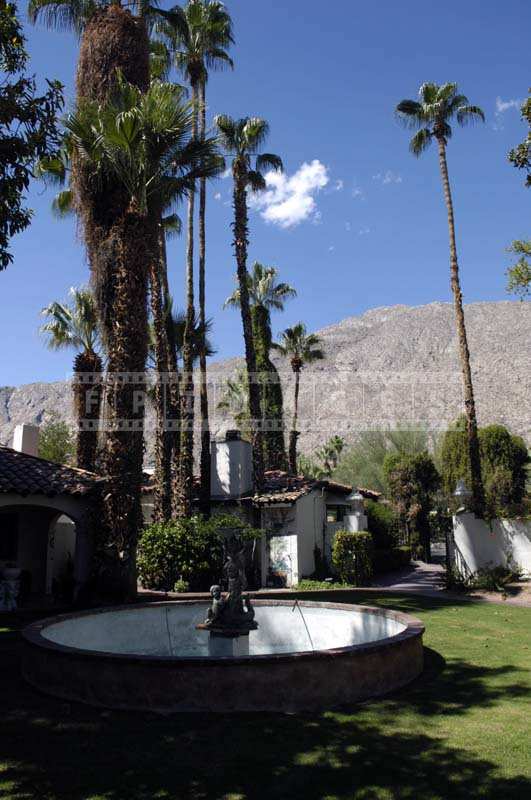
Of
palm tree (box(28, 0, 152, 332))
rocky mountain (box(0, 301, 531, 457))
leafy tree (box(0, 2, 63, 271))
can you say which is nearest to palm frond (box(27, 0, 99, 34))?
palm tree (box(28, 0, 152, 332))

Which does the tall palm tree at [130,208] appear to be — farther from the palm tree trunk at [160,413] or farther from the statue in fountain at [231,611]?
the statue in fountain at [231,611]

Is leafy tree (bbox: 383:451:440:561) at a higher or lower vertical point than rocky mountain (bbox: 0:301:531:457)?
lower

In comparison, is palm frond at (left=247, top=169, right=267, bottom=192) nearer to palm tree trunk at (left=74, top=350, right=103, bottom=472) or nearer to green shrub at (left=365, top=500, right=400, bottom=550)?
palm tree trunk at (left=74, top=350, right=103, bottom=472)

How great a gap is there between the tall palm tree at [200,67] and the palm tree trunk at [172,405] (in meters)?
0.47

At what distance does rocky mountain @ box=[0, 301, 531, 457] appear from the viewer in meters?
86.0

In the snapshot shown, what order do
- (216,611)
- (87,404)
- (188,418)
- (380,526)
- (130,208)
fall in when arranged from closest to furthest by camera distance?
Answer: (216,611) → (130,208) → (188,418) → (87,404) → (380,526)

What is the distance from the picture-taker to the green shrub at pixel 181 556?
19500mm

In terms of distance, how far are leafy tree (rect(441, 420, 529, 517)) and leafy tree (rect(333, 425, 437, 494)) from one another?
8.34m

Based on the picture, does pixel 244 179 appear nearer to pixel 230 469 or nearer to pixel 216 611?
pixel 230 469

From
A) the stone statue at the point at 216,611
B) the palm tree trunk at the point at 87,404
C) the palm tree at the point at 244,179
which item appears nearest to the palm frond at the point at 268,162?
the palm tree at the point at 244,179

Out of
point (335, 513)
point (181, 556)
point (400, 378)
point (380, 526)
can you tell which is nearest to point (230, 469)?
point (181, 556)

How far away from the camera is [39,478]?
1653 centimetres

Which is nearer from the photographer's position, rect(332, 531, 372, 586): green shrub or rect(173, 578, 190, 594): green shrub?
rect(173, 578, 190, 594): green shrub

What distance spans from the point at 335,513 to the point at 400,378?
8794 centimetres
